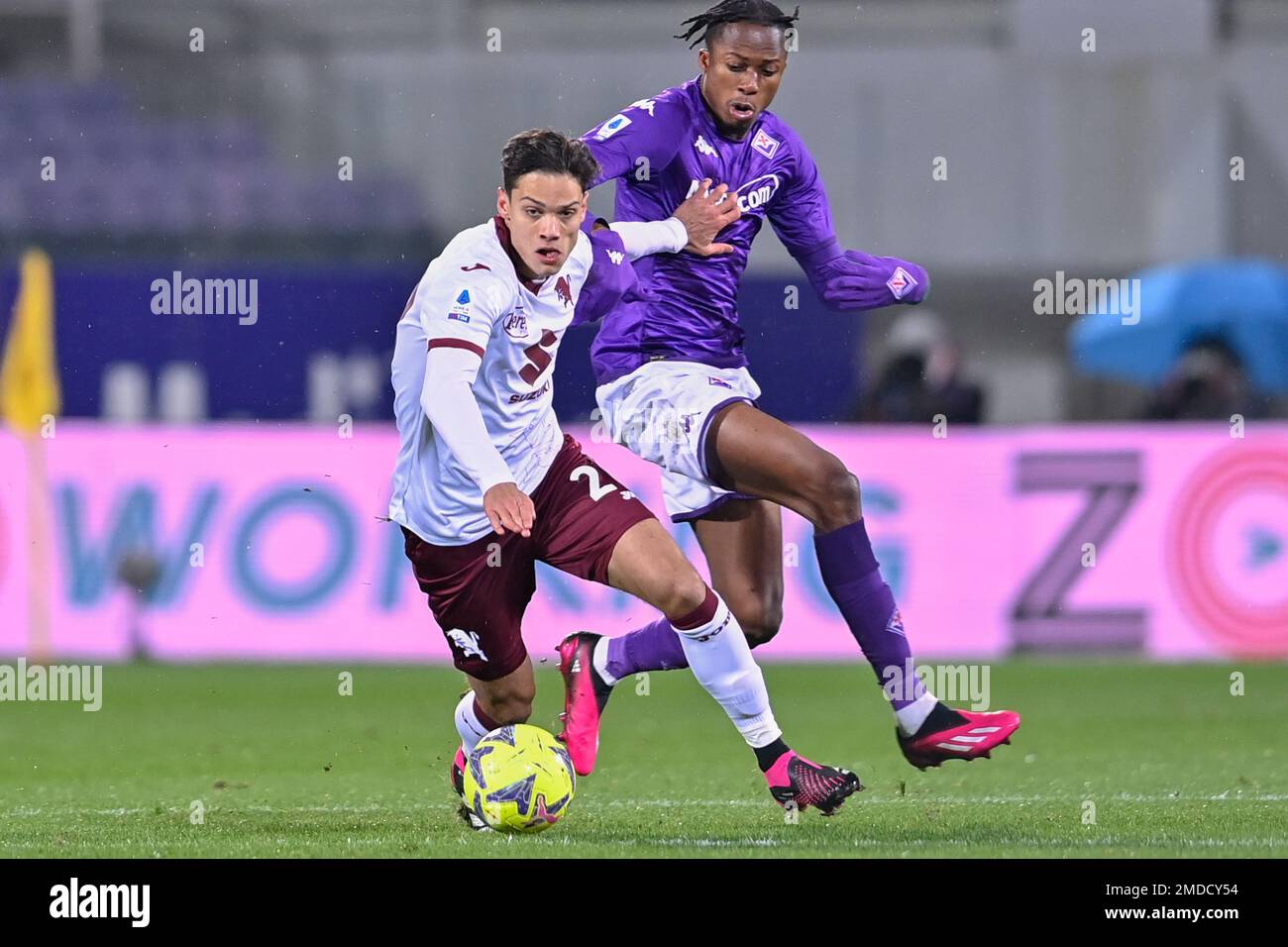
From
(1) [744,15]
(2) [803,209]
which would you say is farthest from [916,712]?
(1) [744,15]

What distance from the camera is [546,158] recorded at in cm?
567

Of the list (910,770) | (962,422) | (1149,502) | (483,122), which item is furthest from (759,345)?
(910,770)

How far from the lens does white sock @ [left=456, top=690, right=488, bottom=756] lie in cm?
642

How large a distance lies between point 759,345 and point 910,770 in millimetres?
6054

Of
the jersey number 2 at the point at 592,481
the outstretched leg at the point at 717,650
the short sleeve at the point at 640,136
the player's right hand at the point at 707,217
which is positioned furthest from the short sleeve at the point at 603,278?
the outstretched leg at the point at 717,650

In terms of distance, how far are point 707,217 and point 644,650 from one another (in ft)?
4.76

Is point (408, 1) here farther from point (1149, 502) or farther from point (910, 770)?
point (910, 770)

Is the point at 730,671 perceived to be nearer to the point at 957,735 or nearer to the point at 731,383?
the point at 957,735

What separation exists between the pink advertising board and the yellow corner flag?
971mm

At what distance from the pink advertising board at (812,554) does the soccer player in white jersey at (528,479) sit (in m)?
6.02

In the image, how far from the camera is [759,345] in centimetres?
1375

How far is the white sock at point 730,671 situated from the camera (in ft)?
19.6

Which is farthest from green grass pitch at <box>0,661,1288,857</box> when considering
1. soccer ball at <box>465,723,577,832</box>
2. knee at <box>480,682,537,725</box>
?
knee at <box>480,682,537,725</box>

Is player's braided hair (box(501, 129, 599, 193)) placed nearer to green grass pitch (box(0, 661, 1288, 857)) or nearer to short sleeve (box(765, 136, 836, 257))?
short sleeve (box(765, 136, 836, 257))
